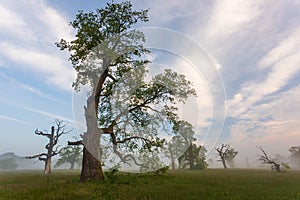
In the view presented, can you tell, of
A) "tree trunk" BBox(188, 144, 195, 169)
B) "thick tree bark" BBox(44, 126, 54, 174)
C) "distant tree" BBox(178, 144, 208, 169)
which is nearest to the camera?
"thick tree bark" BBox(44, 126, 54, 174)

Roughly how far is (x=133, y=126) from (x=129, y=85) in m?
4.27

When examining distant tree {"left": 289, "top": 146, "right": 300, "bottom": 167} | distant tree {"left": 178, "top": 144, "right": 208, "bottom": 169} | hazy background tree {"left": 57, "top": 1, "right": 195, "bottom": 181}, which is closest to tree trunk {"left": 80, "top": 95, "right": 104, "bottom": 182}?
hazy background tree {"left": 57, "top": 1, "right": 195, "bottom": 181}

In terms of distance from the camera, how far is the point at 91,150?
18156 millimetres

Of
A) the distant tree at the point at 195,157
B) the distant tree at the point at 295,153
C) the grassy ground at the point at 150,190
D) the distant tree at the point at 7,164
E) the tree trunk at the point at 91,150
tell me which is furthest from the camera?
the distant tree at the point at 7,164

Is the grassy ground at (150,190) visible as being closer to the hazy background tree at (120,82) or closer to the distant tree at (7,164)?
the hazy background tree at (120,82)

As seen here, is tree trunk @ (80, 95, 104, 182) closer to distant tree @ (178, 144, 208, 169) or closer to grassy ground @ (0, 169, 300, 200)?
grassy ground @ (0, 169, 300, 200)

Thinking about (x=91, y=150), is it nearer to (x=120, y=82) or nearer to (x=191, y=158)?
(x=120, y=82)

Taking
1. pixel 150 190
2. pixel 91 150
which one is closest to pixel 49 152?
pixel 91 150

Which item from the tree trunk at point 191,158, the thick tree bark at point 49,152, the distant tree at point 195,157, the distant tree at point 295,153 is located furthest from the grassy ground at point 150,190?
the distant tree at point 295,153

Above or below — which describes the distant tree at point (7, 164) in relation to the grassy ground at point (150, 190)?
above

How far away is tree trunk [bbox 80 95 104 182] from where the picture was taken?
1767 cm

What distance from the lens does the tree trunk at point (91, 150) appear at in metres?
17.7

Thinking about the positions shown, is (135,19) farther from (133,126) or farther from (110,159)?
(110,159)

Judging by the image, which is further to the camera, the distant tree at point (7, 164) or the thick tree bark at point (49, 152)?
the distant tree at point (7, 164)
